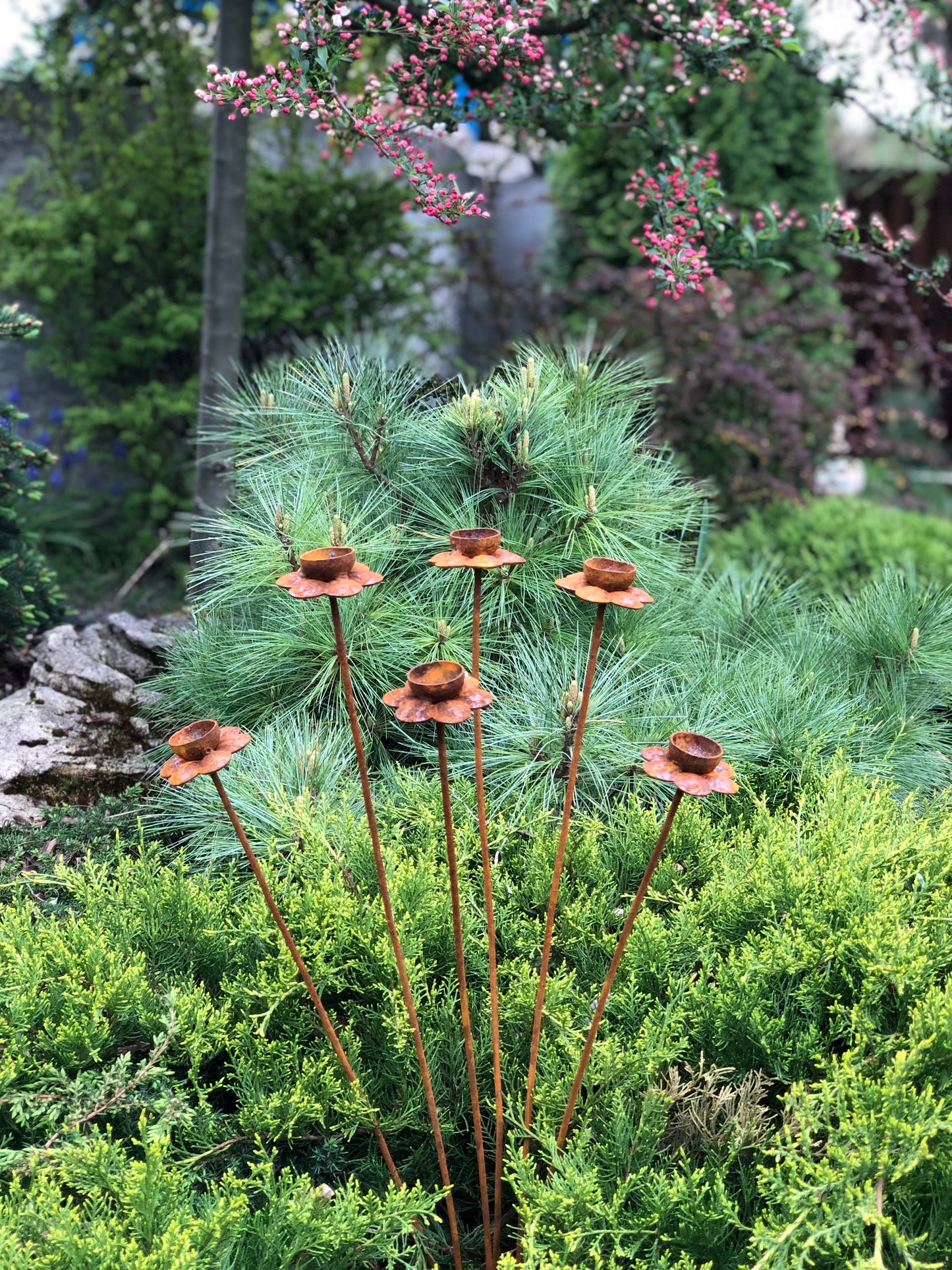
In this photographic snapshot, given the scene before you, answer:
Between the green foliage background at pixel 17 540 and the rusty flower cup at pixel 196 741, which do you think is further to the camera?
the green foliage background at pixel 17 540

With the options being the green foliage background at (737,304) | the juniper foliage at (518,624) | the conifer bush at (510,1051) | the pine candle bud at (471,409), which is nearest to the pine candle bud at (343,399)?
the juniper foliage at (518,624)

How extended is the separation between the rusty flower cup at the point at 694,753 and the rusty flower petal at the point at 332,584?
36 centimetres

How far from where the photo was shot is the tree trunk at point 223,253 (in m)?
3.06

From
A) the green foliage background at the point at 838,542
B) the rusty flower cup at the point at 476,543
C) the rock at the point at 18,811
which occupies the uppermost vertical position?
the rusty flower cup at the point at 476,543

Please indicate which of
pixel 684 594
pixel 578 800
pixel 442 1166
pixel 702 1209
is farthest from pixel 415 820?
pixel 684 594

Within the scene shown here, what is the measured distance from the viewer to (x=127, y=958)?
4.77ft

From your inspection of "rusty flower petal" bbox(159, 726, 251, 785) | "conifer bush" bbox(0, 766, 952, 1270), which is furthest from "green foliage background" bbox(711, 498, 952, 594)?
"rusty flower petal" bbox(159, 726, 251, 785)

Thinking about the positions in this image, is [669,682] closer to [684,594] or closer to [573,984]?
[684,594]

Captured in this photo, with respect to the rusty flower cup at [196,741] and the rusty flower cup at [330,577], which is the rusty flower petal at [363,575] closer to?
the rusty flower cup at [330,577]

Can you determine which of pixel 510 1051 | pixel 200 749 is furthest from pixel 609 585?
pixel 510 1051

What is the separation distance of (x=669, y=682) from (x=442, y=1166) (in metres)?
1.13

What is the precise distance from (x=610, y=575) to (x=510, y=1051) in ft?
2.47

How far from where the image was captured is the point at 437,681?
99 cm

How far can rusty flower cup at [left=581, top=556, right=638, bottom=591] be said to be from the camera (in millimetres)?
1095
